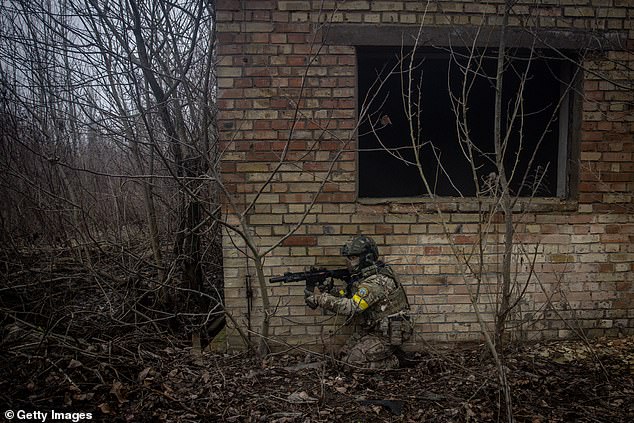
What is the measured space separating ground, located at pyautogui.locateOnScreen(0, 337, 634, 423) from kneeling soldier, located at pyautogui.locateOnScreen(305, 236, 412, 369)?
151 millimetres

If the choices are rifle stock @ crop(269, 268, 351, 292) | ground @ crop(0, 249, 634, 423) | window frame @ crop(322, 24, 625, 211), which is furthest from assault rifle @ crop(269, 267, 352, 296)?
window frame @ crop(322, 24, 625, 211)

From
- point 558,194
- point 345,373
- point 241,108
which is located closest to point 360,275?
point 345,373

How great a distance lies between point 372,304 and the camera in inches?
133

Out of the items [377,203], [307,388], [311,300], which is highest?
[377,203]

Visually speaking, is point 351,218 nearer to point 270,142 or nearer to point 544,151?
point 270,142

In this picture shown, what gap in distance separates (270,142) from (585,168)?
9.47 feet

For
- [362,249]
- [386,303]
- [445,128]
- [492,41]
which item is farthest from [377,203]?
[445,128]

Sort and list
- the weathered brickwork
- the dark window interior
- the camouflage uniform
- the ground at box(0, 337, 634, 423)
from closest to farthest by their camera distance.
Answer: the ground at box(0, 337, 634, 423) < the camouflage uniform < the weathered brickwork < the dark window interior

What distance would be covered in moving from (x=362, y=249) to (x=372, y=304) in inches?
18.4

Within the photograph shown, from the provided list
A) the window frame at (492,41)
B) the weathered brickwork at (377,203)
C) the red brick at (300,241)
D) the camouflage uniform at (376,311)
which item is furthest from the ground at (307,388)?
the window frame at (492,41)

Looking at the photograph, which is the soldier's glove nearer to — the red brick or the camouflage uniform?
the camouflage uniform

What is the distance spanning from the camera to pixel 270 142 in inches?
140

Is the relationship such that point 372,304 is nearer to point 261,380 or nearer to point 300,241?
point 300,241

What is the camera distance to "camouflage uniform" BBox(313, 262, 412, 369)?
10.9 feet
